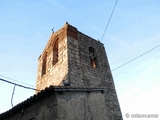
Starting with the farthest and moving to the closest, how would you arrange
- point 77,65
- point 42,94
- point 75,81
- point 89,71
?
point 89,71, point 77,65, point 75,81, point 42,94

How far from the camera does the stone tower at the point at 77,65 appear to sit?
6793mm

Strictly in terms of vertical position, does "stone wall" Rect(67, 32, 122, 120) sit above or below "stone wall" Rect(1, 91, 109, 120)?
above

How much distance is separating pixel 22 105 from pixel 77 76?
2387mm

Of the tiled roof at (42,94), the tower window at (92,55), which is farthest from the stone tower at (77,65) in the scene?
the tiled roof at (42,94)

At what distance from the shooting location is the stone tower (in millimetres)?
6793

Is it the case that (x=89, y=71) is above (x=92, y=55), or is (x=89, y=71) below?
below

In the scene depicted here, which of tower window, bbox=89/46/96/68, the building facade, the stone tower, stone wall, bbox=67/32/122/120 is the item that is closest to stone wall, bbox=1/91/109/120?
the building facade

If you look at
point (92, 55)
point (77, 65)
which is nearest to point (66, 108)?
point (77, 65)

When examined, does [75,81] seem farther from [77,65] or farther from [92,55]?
[92,55]

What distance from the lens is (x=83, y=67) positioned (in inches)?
292

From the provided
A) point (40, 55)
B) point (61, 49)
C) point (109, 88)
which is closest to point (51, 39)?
point (40, 55)

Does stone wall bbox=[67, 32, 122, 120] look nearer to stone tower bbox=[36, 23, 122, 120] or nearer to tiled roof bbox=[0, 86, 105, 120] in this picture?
stone tower bbox=[36, 23, 122, 120]

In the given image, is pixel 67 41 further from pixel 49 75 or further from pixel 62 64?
pixel 49 75

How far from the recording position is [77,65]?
7199 mm
